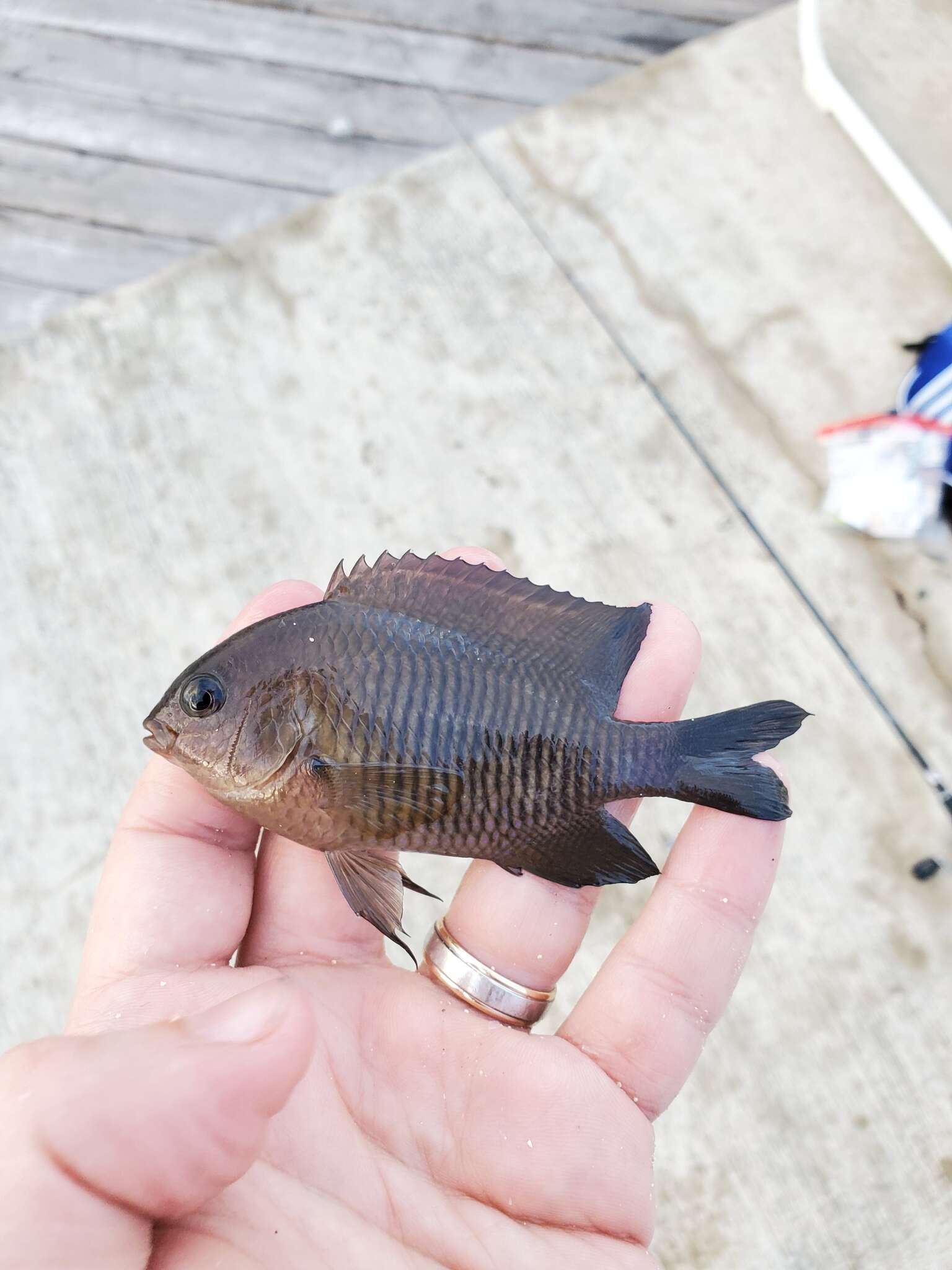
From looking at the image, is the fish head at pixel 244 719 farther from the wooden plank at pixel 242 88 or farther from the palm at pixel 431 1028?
the wooden plank at pixel 242 88

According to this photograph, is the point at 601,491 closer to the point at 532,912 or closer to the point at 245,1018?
the point at 532,912

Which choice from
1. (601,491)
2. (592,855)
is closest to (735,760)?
(592,855)

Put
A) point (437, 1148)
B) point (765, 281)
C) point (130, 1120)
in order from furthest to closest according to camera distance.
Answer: point (765, 281)
point (437, 1148)
point (130, 1120)

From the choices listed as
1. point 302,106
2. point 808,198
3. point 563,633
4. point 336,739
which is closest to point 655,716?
point 563,633

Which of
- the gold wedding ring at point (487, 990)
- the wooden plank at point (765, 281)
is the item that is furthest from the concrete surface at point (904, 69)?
the gold wedding ring at point (487, 990)

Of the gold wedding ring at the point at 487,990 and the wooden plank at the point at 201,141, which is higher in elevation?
the wooden plank at the point at 201,141

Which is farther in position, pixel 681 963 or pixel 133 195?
pixel 133 195
